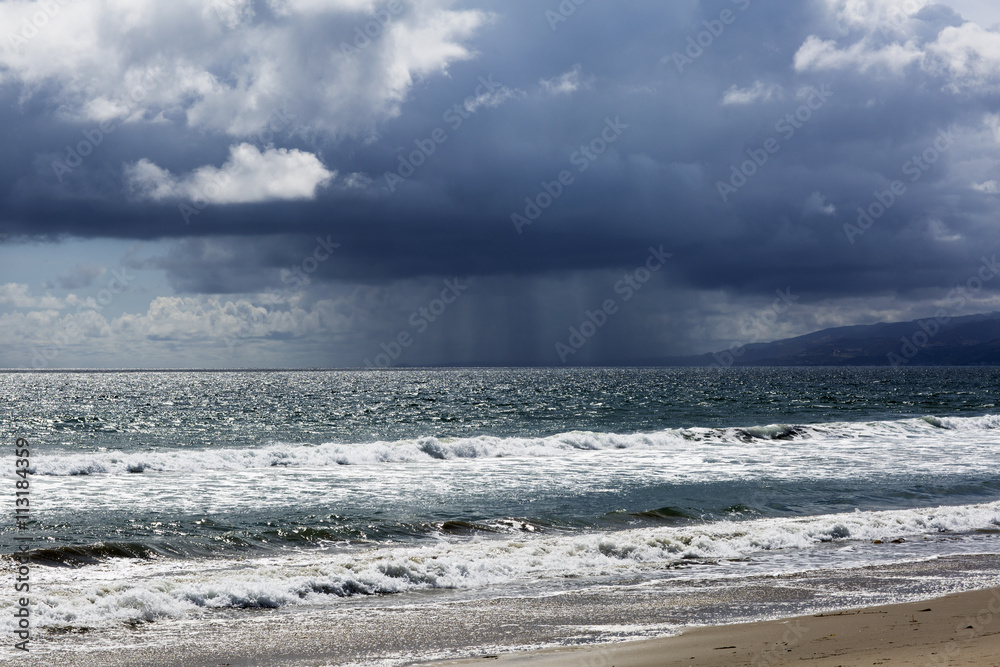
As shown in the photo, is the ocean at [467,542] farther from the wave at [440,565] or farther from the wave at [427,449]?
the wave at [427,449]

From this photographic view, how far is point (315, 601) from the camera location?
41.4 feet

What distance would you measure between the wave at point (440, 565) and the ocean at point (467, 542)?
0.05 m

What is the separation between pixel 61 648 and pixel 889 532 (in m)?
17.1

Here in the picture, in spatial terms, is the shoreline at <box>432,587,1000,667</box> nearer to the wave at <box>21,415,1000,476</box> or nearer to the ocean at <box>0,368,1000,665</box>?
the ocean at <box>0,368,1000,665</box>

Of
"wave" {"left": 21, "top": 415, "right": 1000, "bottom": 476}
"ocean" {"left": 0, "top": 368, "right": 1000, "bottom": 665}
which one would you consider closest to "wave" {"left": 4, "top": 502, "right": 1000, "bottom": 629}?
"ocean" {"left": 0, "top": 368, "right": 1000, "bottom": 665}

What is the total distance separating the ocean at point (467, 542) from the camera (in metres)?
11.0

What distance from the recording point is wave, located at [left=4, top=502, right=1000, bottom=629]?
1190 centimetres

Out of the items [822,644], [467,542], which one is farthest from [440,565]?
[822,644]

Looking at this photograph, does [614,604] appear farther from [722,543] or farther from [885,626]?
[722,543]

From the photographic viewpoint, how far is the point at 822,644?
31.1 feet

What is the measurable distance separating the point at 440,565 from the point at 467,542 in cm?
309

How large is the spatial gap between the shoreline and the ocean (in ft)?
1.79

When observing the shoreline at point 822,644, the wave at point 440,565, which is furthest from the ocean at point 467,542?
the shoreline at point 822,644

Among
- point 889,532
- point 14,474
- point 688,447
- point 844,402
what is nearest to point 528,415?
point 688,447
